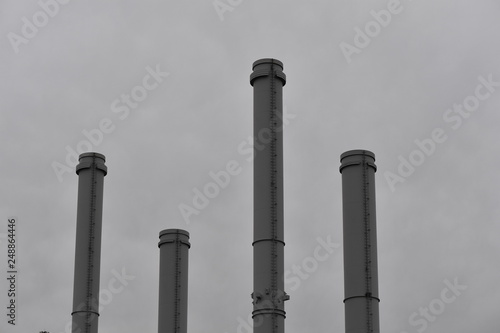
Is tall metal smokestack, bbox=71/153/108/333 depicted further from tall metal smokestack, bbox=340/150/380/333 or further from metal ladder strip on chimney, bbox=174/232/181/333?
tall metal smokestack, bbox=340/150/380/333

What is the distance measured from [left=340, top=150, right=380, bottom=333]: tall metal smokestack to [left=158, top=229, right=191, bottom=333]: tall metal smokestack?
16959 mm

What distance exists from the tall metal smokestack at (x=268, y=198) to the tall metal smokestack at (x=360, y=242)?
396 centimetres

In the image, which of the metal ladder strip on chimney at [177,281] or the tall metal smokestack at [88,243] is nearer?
the tall metal smokestack at [88,243]

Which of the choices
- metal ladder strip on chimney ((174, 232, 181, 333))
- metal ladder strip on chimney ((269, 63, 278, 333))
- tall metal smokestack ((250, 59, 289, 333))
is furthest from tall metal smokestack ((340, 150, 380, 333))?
metal ladder strip on chimney ((174, 232, 181, 333))

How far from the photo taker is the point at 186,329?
68.5 metres

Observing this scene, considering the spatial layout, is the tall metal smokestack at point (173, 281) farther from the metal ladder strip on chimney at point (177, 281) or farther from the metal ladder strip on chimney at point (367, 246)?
the metal ladder strip on chimney at point (367, 246)

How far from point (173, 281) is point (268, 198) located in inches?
638

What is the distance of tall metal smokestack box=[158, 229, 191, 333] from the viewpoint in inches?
2667

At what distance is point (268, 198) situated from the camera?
2188 inches

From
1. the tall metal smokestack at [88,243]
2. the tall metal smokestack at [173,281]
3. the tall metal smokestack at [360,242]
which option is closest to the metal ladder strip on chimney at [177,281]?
the tall metal smokestack at [173,281]

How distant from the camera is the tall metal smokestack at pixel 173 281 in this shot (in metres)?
67.8

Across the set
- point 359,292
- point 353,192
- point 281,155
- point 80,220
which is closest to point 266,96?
point 281,155

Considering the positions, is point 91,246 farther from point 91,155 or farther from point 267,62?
point 267,62

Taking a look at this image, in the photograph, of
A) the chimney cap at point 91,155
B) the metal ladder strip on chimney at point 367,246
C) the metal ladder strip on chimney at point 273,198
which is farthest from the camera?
the chimney cap at point 91,155
